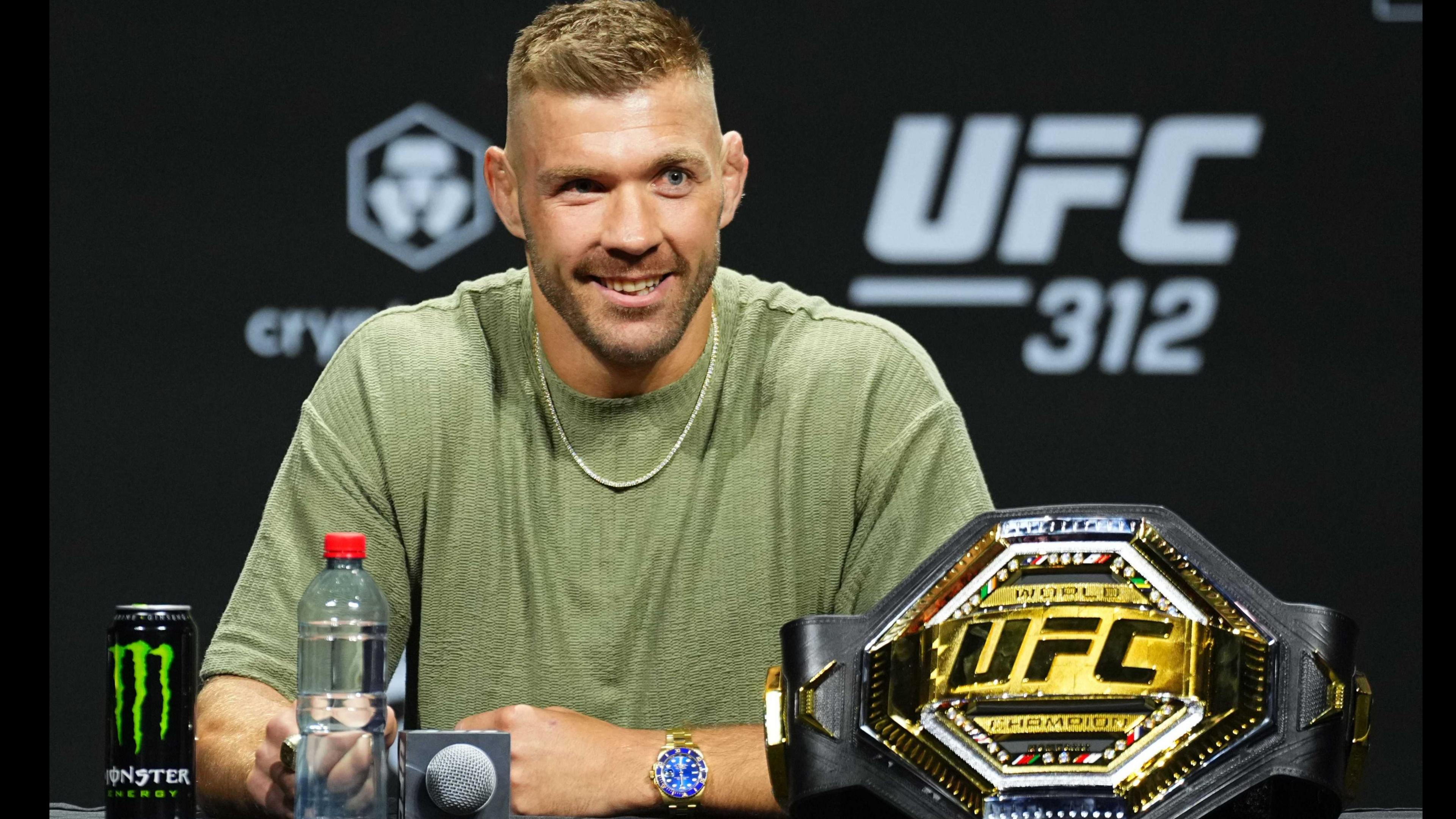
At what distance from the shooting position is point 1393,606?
2988 mm

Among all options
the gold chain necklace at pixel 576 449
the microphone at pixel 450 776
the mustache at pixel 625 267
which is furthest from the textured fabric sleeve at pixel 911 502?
the microphone at pixel 450 776

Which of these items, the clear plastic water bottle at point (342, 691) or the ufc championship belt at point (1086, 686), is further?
the clear plastic water bottle at point (342, 691)

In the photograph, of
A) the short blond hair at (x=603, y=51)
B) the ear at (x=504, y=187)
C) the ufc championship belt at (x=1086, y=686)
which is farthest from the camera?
the ear at (x=504, y=187)

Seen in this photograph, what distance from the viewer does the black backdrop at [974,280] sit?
9.82 feet

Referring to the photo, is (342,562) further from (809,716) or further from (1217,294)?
(1217,294)

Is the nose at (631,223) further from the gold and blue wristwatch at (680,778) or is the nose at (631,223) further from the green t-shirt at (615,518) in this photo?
the gold and blue wristwatch at (680,778)

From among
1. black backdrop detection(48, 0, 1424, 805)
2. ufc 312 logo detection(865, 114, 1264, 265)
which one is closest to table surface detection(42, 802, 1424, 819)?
black backdrop detection(48, 0, 1424, 805)

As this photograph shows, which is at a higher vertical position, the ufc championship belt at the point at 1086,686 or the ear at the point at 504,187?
the ear at the point at 504,187


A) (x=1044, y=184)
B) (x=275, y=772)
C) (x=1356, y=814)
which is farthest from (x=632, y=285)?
(x=1044, y=184)

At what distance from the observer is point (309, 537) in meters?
2.00

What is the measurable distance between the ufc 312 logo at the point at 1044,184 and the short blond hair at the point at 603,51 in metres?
0.95

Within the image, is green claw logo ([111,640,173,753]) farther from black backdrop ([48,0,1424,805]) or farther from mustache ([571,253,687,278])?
black backdrop ([48,0,1424,805])

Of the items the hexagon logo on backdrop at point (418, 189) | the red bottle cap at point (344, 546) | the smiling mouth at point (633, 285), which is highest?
the hexagon logo on backdrop at point (418, 189)

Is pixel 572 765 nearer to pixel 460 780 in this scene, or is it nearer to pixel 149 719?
pixel 460 780
